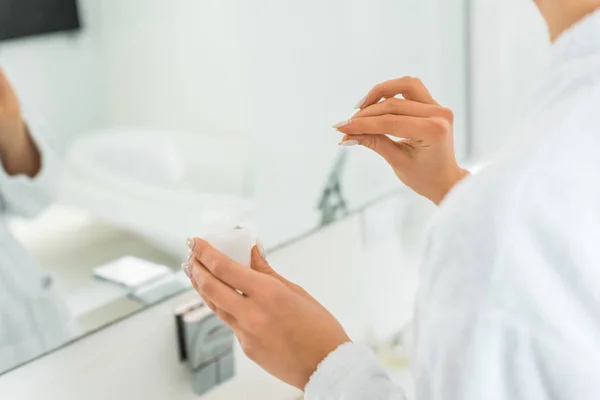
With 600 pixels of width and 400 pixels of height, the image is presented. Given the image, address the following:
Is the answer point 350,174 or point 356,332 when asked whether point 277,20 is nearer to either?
point 350,174

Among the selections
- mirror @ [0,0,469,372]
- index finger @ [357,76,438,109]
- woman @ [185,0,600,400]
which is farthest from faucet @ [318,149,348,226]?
woman @ [185,0,600,400]

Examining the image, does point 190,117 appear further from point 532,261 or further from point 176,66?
point 532,261

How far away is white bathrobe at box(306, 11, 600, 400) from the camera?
40 centimetres

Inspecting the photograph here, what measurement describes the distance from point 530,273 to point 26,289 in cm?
61

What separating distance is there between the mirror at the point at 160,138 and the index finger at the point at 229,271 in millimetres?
120

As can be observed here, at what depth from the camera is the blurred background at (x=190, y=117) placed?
81 cm

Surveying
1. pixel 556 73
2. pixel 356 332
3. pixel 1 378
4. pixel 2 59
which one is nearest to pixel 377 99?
pixel 556 73

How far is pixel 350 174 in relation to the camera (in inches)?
51.9

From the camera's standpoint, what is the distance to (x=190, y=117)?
1.00 meters

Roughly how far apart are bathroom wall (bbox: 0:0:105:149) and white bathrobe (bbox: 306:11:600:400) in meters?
0.56

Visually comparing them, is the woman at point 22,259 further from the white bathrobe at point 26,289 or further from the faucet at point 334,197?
the faucet at point 334,197

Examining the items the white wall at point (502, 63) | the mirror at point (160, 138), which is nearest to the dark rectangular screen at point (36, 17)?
the mirror at point (160, 138)

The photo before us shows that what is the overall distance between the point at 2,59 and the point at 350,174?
0.74 m

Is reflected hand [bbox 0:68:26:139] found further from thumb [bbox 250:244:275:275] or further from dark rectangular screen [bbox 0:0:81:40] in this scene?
thumb [bbox 250:244:275:275]
